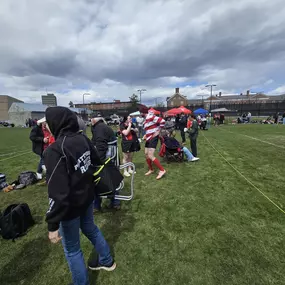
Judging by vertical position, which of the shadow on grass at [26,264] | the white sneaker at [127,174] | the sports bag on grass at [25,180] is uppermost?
the sports bag on grass at [25,180]

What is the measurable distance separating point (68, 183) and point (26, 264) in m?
1.77

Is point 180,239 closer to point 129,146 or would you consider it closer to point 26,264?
point 26,264

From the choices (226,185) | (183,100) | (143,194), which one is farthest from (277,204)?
(183,100)

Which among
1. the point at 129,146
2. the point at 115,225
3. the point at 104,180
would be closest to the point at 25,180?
the point at 129,146

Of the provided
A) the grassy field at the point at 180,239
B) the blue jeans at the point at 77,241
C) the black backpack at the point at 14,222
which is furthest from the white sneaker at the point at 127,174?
the blue jeans at the point at 77,241

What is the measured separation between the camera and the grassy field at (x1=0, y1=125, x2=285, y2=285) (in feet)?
7.06

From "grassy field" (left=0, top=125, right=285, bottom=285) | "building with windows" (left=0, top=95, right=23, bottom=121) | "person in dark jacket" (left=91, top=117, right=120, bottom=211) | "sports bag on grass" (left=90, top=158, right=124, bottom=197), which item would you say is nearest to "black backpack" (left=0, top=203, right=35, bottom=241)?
"grassy field" (left=0, top=125, right=285, bottom=285)

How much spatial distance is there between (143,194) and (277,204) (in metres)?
2.76

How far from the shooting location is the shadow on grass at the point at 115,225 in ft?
8.99

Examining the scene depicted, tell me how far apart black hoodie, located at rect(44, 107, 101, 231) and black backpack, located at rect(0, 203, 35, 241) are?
1943 mm

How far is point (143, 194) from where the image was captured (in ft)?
13.9

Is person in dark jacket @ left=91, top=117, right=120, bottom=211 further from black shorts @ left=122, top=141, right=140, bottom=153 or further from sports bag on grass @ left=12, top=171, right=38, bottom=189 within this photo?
sports bag on grass @ left=12, top=171, right=38, bottom=189

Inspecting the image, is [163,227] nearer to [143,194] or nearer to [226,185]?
[143,194]

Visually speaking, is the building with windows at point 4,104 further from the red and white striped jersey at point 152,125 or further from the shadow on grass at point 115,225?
the shadow on grass at point 115,225
